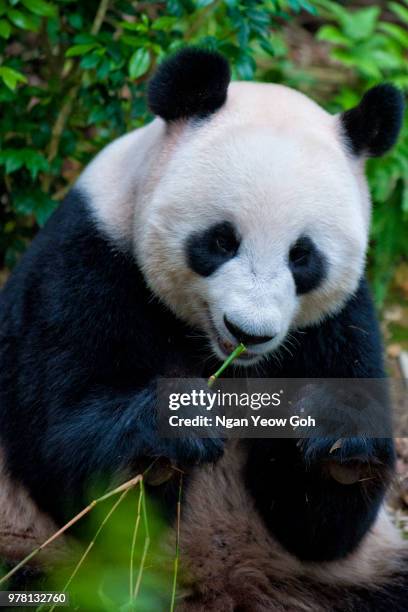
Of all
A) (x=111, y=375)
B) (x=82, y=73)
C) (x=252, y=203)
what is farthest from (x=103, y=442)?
(x=82, y=73)

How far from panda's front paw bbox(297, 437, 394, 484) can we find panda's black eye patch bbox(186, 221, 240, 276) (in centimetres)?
77

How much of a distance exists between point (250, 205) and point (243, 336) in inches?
17.5

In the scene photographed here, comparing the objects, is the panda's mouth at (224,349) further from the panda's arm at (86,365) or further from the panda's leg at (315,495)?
the panda's leg at (315,495)

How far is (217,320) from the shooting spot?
357cm

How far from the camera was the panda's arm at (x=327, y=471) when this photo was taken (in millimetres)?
3834

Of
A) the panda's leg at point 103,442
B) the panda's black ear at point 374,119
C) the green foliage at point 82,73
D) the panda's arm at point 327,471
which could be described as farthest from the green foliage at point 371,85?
the panda's leg at point 103,442

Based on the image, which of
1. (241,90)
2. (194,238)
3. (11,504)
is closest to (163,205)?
(194,238)

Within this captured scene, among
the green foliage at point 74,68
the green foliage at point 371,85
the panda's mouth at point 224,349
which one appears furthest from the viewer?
the green foliage at point 371,85

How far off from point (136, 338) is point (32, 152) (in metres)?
2.02


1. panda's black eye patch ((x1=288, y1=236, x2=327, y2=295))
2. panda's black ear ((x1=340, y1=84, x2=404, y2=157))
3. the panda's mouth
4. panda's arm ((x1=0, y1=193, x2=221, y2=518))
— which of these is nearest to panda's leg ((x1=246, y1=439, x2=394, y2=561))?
the panda's mouth

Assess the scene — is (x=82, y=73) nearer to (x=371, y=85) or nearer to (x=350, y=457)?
(x=371, y=85)

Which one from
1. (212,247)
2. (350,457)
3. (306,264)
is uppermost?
(212,247)

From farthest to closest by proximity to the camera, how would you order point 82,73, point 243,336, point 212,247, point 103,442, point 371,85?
point 371,85
point 82,73
point 103,442
point 212,247
point 243,336

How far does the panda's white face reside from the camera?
3.44m
